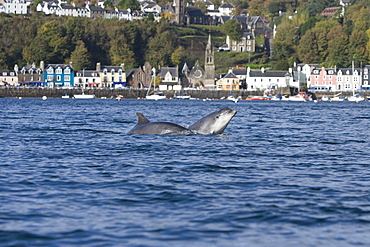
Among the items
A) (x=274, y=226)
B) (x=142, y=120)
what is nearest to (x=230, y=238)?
(x=274, y=226)

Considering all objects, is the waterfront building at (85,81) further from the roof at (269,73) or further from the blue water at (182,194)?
the blue water at (182,194)

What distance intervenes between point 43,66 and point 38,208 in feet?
610

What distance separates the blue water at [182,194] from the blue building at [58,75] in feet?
543

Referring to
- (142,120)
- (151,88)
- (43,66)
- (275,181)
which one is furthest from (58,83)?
(275,181)

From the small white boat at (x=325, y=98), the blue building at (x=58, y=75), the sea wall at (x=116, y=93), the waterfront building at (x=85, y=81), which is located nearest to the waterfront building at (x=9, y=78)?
the blue building at (x=58, y=75)

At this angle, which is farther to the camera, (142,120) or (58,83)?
(58,83)

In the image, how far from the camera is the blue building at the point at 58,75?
194m

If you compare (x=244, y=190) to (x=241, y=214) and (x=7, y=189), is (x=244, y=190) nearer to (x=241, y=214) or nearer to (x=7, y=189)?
(x=241, y=214)

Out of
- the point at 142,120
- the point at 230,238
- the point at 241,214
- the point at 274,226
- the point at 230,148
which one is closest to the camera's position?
the point at 230,238

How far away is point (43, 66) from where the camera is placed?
7785 inches

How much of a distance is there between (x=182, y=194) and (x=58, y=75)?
182m

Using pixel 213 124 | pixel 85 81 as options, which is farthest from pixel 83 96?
pixel 213 124

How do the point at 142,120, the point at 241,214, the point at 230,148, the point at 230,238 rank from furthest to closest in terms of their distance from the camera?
1. the point at 142,120
2. the point at 230,148
3. the point at 241,214
4. the point at 230,238

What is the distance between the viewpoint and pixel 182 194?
18.6 metres
